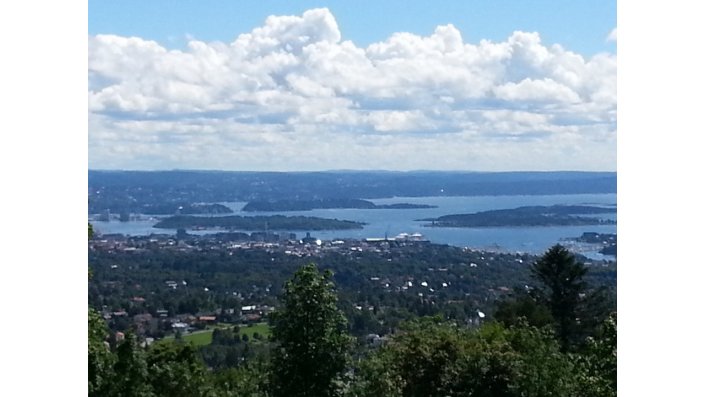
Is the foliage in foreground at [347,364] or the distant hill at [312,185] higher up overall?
the distant hill at [312,185]

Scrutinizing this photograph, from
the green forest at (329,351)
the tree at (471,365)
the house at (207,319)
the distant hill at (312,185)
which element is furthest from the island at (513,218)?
the tree at (471,365)

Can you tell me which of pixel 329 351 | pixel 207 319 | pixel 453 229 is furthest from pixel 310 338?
pixel 453 229

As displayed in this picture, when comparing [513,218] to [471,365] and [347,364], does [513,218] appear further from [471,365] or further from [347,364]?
[347,364]

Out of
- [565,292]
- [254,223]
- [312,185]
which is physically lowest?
[565,292]

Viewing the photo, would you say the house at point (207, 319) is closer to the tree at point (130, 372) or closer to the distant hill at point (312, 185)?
the distant hill at point (312, 185)

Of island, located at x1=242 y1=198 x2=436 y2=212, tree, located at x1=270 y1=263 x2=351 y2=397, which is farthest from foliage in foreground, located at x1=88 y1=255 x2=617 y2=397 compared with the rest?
island, located at x1=242 y1=198 x2=436 y2=212
